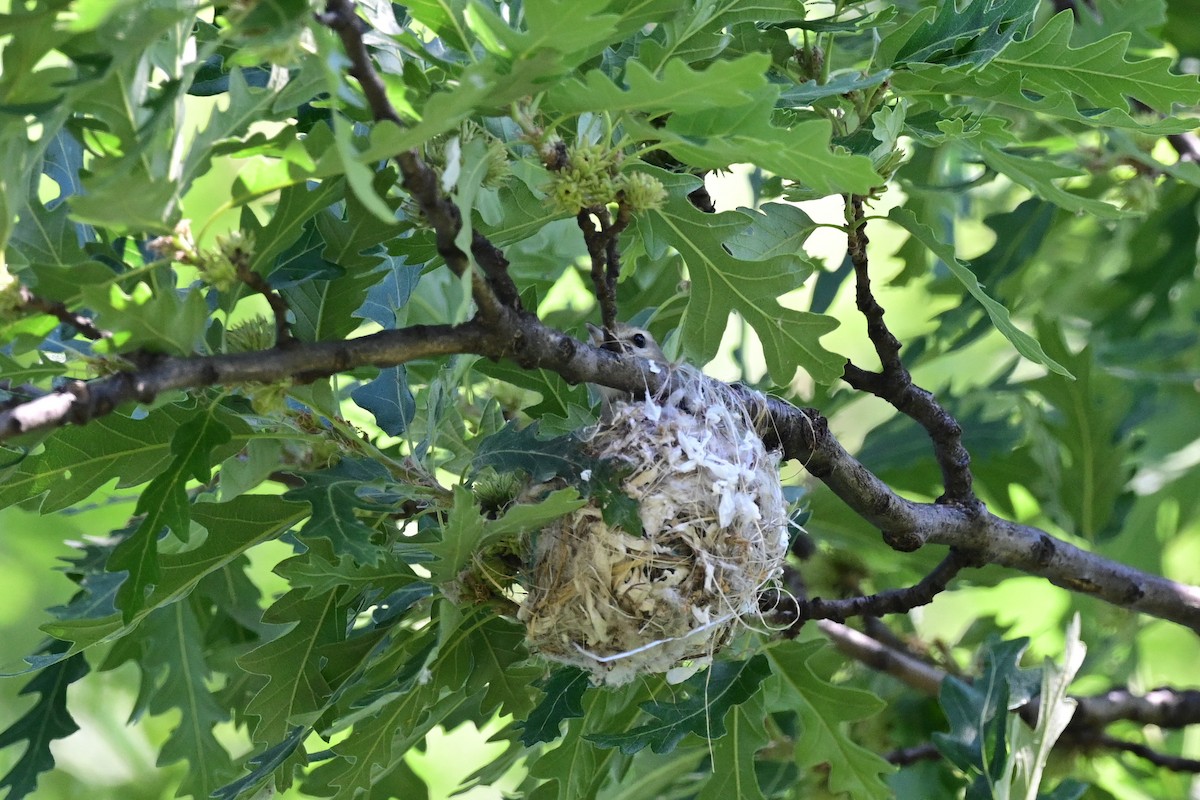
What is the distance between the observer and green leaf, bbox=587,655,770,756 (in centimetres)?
185

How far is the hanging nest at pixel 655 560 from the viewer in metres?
1.83

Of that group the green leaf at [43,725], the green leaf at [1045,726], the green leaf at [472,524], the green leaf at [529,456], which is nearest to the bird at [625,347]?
the green leaf at [529,456]

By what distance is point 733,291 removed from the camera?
1.91 meters

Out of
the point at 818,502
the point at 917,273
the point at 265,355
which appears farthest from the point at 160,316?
the point at 917,273

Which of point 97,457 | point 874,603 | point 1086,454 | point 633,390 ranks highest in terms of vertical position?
point 97,457

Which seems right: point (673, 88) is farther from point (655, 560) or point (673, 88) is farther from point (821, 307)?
point (821, 307)

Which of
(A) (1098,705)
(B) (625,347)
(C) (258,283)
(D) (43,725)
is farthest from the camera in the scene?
(A) (1098,705)

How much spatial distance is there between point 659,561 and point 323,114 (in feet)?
2.75

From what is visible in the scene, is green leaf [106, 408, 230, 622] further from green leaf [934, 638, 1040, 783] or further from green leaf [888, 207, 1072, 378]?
green leaf [934, 638, 1040, 783]

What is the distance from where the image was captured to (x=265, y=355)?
1432 millimetres

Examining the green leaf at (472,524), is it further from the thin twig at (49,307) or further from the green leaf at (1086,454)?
the green leaf at (1086,454)

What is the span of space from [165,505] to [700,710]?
0.88m

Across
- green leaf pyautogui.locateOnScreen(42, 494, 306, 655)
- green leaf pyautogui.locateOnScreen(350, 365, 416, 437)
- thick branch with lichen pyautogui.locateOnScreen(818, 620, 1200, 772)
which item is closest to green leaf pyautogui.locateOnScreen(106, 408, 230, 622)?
green leaf pyautogui.locateOnScreen(42, 494, 306, 655)

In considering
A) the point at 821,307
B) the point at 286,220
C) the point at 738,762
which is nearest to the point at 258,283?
the point at 286,220
